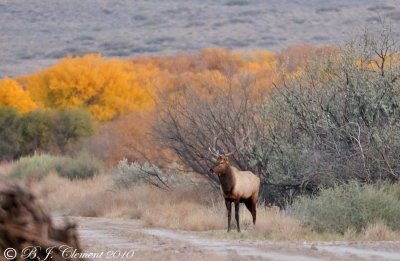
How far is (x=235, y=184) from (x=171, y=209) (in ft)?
13.8

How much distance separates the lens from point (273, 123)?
22.6m

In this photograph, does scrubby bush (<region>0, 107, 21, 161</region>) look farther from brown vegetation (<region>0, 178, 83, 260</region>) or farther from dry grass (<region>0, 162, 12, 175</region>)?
brown vegetation (<region>0, 178, 83, 260</region>)

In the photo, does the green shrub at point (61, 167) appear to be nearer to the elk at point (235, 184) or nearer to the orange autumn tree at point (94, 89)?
the orange autumn tree at point (94, 89)

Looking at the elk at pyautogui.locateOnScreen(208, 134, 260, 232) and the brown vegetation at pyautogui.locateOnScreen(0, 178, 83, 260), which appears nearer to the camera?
the brown vegetation at pyautogui.locateOnScreen(0, 178, 83, 260)

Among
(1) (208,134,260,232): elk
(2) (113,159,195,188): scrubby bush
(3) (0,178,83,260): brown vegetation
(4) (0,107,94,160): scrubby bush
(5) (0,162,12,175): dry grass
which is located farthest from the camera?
(4) (0,107,94,160): scrubby bush

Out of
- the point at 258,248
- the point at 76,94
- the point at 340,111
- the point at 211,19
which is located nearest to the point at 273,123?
the point at 340,111

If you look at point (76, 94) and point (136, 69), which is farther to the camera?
point (136, 69)

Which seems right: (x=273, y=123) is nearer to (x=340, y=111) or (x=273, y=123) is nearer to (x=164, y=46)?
(x=340, y=111)

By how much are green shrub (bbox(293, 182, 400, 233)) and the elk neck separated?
1379 mm

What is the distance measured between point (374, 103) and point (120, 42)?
73.2m

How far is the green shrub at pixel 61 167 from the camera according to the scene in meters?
35.0

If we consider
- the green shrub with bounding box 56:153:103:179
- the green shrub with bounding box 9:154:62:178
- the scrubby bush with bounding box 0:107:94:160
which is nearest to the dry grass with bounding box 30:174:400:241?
the green shrub with bounding box 56:153:103:179

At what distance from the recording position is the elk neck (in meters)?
17.8

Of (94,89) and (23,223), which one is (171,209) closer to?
(23,223)
